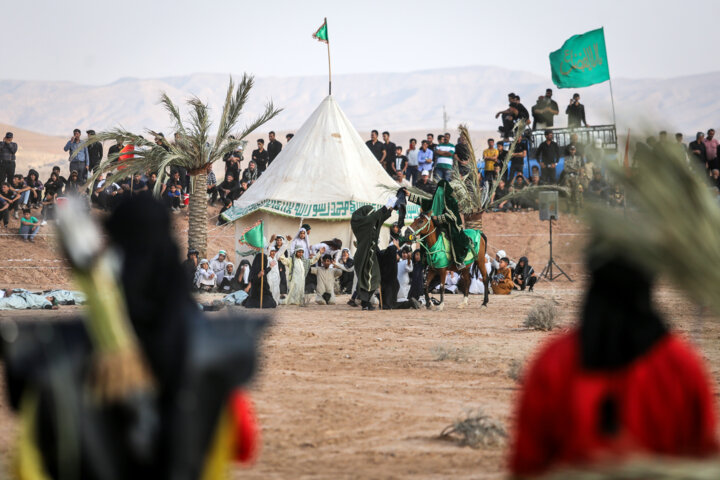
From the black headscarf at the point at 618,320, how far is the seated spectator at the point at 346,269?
15550mm

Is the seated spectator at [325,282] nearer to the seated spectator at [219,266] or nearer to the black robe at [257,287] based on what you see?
the black robe at [257,287]

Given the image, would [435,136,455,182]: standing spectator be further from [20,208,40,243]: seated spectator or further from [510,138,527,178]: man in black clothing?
[20,208,40,243]: seated spectator

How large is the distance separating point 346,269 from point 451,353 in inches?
361

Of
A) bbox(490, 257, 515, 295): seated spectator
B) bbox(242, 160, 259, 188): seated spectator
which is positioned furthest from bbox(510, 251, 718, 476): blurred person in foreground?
bbox(242, 160, 259, 188): seated spectator

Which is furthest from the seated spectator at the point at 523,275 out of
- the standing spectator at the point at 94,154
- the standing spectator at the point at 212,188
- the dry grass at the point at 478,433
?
the dry grass at the point at 478,433

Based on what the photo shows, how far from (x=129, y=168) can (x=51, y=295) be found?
6.37m

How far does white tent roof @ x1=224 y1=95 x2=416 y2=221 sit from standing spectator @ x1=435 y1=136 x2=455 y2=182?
3.96 ft

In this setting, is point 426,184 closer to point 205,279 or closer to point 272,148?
point 272,148

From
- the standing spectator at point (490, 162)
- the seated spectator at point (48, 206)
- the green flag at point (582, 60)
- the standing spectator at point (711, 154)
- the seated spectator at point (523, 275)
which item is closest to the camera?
the seated spectator at point (523, 275)

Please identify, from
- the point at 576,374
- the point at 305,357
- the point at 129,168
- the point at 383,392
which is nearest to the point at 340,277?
the point at 129,168

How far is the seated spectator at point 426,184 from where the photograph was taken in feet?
82.6

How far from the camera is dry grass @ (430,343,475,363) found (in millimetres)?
10930

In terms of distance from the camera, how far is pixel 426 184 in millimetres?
25609

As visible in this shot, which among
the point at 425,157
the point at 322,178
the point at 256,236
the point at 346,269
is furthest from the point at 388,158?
the point at 256,236
